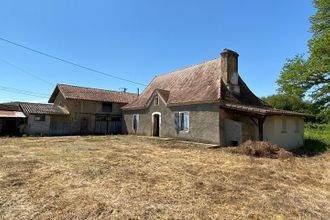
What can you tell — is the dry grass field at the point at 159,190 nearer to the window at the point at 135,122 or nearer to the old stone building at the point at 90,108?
the window at the point at 135,122

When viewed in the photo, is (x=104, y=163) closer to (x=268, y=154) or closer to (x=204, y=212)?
(x=204, y=212)

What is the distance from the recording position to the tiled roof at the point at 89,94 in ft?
78.9

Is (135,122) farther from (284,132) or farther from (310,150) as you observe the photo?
(310,150)

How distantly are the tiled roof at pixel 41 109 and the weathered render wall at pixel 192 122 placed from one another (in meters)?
9.29

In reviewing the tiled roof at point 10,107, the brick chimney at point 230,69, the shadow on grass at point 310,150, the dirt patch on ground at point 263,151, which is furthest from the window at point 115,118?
the shadow on grass at point 310,150

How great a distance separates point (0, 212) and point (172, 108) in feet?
46.0

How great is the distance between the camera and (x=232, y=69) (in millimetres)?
15703

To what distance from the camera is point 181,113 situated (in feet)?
54.9

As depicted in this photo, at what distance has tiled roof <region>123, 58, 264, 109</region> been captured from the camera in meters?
15.0

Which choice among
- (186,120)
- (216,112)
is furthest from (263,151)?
(186,120)

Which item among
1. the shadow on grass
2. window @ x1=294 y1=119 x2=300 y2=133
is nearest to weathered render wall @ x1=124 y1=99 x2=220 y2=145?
the shadow on grass

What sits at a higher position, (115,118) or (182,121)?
(115,118)

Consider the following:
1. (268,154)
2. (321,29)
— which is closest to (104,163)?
(268,154)

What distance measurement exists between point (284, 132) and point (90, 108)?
18787mm
